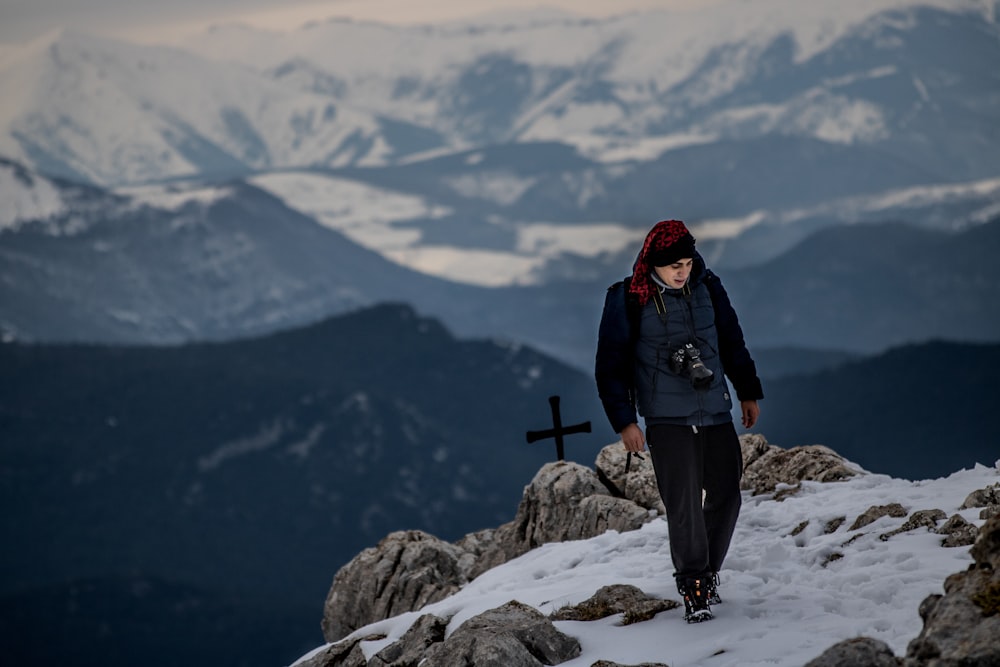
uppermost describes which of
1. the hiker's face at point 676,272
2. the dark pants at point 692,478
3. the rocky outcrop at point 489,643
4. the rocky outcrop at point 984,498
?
the hiker's face at point 676,272

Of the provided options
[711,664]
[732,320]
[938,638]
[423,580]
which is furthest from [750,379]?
[423,580]

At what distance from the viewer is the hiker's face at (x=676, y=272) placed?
1783cm

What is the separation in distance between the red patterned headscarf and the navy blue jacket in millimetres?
153

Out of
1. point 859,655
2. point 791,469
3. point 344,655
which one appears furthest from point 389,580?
point 859,655

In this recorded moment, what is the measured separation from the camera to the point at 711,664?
53.9 ft

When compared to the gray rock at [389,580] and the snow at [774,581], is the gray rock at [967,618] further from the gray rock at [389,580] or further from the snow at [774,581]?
the gray rock at [389,580]

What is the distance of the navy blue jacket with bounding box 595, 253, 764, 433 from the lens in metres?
17.9

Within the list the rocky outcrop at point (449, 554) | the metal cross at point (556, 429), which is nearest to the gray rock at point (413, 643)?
the metal cross at point (556, 429)

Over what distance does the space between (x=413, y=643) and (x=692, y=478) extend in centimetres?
434

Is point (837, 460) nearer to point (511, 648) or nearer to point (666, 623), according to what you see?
point (666, 623)

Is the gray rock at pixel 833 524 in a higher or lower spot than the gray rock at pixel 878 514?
lower

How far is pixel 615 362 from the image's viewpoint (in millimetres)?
17969

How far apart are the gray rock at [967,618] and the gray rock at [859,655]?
0.23m

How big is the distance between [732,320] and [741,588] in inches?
126
